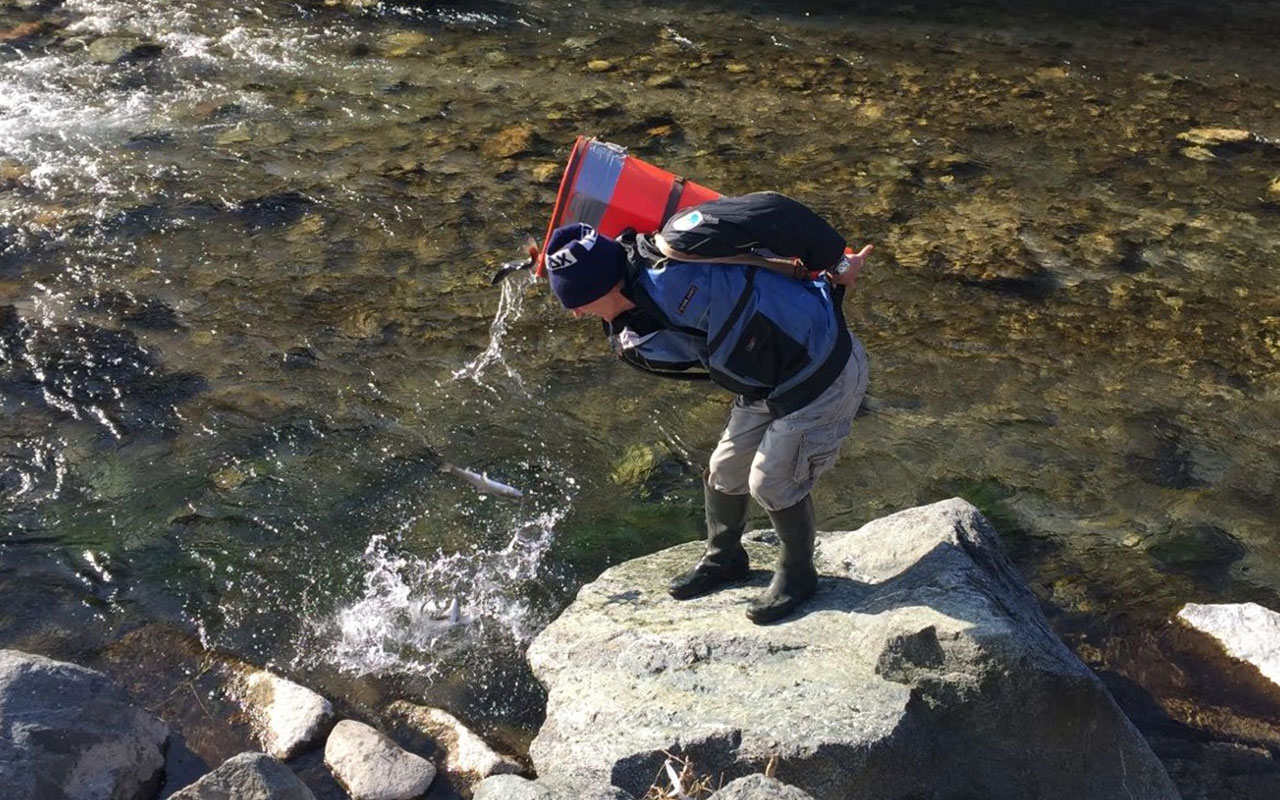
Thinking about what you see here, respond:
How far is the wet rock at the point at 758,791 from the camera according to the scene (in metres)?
3.13

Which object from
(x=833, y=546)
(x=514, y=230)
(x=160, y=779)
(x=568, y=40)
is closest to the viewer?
(x=160, y=779)

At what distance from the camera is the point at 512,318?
6371 mm

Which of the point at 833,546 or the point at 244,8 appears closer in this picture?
the point at 833,546

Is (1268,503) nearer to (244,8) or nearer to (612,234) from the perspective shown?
(612,234)

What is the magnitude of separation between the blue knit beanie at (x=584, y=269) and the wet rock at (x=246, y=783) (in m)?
1.60

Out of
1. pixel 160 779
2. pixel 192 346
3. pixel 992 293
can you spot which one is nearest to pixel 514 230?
pixel 192 346

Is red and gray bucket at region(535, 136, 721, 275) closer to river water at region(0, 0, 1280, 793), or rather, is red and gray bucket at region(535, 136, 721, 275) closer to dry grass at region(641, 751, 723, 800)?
river water at region(0, 0, 1280, 793)

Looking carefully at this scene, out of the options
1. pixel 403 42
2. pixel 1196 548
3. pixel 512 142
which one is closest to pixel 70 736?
pixel 1196 548

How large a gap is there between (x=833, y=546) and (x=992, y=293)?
8.87 ft

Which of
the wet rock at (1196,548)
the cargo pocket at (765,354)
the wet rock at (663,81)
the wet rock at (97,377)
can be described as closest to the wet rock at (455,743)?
the cargo pocket at (765,354)

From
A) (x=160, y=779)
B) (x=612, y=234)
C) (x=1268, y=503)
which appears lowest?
(x=160, y=779)

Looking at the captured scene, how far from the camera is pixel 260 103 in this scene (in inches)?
342

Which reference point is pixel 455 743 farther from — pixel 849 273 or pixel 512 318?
pixel 512 318

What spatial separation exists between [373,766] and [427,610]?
766mm
